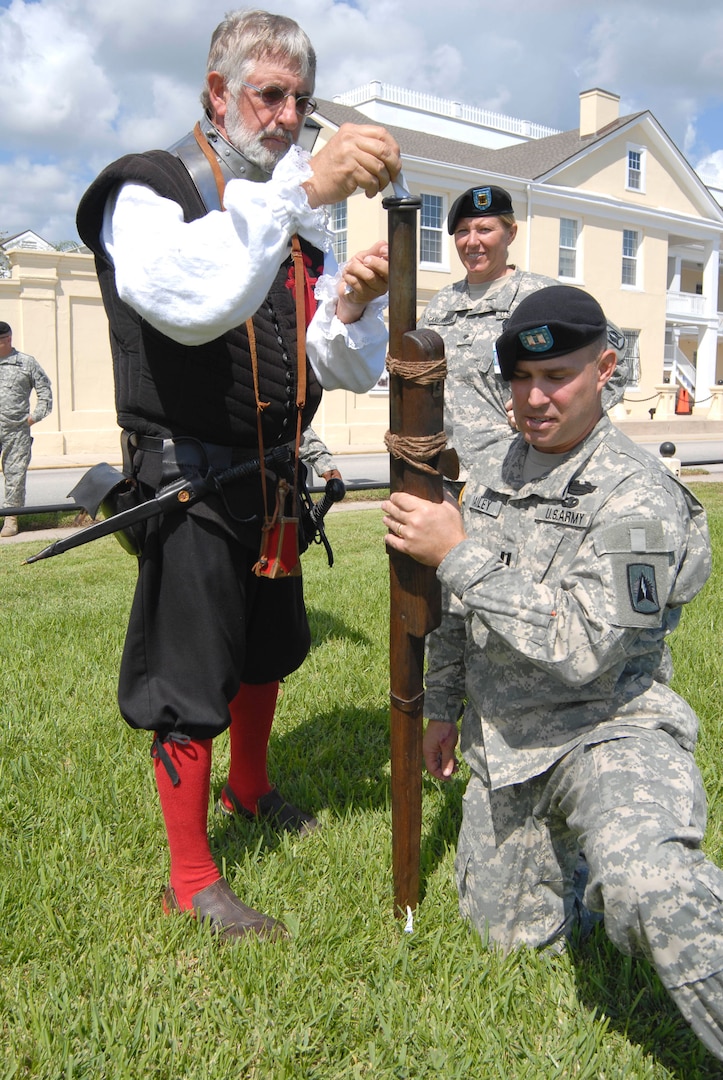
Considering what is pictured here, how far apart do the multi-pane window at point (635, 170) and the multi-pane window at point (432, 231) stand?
9947mm

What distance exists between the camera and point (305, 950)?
8.38ft

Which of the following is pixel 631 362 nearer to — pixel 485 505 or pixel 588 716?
pixel 485 505

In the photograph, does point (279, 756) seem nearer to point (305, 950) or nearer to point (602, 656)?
point (305, 950)

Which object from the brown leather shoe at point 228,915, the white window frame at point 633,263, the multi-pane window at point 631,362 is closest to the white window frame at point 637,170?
the white window frame at point 633,263

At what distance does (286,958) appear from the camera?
2.50 meters

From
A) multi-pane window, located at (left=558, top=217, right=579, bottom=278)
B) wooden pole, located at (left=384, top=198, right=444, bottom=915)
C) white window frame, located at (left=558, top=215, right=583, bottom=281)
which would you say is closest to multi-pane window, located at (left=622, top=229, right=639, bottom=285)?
white window frame, located at (left=558, top=215, right=583, bottom=281)

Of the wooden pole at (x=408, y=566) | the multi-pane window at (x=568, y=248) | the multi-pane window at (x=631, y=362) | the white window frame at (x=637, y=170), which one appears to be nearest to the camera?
the wooden pole at (x=408, y=566)

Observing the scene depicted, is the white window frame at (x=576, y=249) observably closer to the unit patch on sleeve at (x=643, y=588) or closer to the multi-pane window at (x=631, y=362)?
the multi-pane window at (x=631, y=362)

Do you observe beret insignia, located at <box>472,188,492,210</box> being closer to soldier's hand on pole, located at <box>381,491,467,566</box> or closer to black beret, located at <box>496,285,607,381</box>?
black beret, located at <box>496,285,607,381</box>

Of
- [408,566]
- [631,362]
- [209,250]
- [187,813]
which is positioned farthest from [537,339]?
[631,362]

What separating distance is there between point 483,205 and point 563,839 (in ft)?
11.9

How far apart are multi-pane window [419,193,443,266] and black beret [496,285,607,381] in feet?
80.2

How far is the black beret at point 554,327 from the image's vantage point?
92.3 inches

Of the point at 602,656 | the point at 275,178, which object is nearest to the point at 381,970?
the point at 602,656
